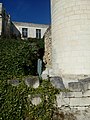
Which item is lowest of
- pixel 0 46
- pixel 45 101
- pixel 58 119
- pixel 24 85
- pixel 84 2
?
pixel 58 119

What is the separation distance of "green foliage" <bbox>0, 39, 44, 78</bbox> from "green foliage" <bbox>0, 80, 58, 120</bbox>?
4.07 metres

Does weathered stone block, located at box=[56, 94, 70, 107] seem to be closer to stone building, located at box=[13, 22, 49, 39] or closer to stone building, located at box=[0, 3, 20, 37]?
stone building, located at box=[0, 3, 20, 37]

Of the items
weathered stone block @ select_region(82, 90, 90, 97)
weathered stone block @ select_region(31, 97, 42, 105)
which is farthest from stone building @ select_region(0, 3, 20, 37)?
weathered stone block @ select_region(82, 90, 90, 97)

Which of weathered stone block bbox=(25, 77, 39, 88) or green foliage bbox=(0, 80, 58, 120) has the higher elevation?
→ weathered stone block bbox=(25, 77, 39, 88)

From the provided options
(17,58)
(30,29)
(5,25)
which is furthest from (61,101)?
(30,29)

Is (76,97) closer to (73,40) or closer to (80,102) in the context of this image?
(80,102)

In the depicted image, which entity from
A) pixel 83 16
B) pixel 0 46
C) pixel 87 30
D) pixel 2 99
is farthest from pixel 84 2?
pixel 0 46

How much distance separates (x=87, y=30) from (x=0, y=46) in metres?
5.13

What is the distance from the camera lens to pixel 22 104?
552cm

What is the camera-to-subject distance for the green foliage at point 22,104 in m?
5.40

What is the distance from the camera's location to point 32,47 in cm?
1253

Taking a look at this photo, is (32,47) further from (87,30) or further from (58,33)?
(87,30)

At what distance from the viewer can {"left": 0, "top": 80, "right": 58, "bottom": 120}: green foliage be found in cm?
540

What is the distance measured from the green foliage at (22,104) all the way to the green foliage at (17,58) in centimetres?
407
